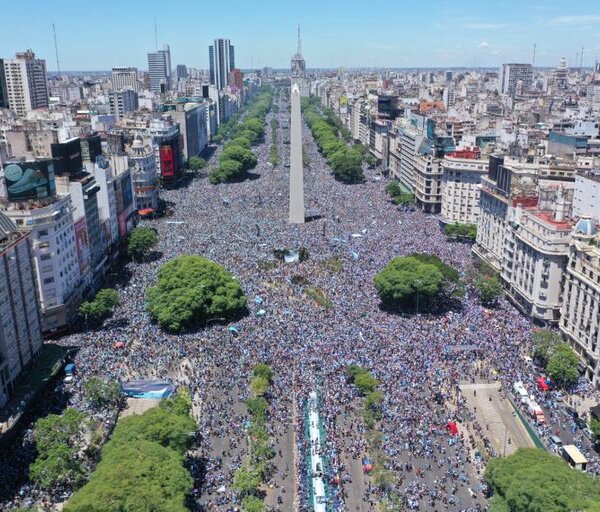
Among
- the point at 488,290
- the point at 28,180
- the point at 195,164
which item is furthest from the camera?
the point at 195,164

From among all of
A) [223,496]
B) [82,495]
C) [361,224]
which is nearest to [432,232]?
[361,224]

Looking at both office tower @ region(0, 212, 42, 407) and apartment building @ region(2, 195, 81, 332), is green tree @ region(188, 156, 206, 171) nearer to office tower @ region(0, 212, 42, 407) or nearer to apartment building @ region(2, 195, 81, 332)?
apartment building @ region(2, 195, 81, 332)

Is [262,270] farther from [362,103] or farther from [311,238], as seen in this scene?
[362,103]

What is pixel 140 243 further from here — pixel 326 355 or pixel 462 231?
pixel 462 231

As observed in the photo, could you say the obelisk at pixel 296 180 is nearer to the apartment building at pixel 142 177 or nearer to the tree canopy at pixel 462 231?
the tree canopy at pixel 462 231

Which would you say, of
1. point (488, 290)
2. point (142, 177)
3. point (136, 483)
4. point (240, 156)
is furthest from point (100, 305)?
point (240, 156)

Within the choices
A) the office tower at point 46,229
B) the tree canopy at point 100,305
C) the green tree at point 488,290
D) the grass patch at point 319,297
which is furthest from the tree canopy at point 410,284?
the office tower at point 46,229
